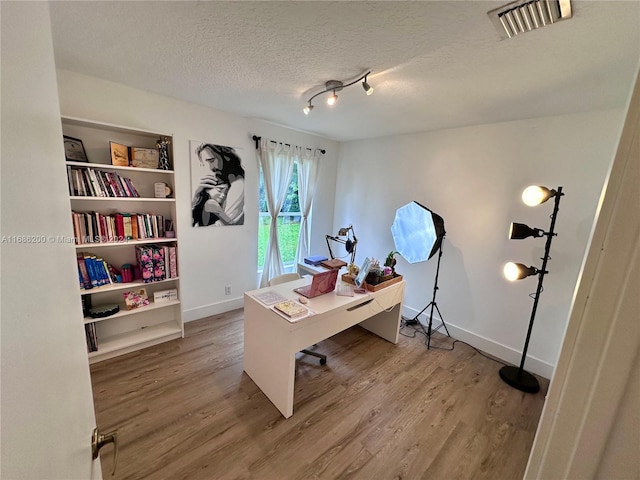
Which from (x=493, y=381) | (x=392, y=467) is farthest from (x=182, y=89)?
(x=493, y=381)

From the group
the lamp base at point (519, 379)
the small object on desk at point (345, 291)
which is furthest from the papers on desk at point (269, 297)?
the lamp base at point (519, 379)

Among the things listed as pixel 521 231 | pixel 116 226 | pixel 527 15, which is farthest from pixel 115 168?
pixel 521 231

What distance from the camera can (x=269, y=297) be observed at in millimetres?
2002

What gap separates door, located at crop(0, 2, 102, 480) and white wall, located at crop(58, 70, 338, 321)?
6.89 feet

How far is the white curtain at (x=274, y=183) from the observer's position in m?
3.18

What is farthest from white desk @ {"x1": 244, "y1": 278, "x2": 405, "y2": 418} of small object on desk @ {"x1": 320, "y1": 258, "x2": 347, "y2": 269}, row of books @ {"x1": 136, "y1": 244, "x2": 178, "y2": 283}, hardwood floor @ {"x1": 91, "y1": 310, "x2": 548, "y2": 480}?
row of books @ {"x1": 136, "y1": 244, "x2": 178, "y2": 283}

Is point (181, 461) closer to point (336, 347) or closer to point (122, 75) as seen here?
point (336, 347)

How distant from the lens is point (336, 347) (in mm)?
2641

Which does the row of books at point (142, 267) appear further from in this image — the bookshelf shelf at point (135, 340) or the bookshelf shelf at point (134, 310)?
the bookshelf shelf at point (135, 340)

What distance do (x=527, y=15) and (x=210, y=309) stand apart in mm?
3513

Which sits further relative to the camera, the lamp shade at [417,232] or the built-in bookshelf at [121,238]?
the lamp shade at [417,232]

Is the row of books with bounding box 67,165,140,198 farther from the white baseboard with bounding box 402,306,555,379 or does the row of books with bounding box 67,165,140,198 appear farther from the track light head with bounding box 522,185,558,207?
the white baseboard with bounding box 402,306,555,379

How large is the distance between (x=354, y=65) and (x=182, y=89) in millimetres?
1554

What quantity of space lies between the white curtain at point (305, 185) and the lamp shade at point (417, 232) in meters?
1.34
